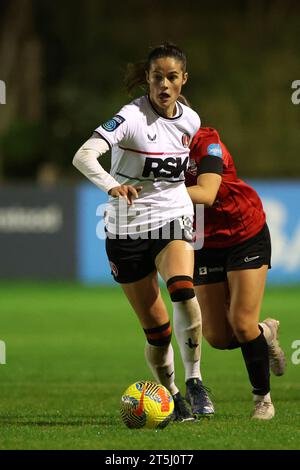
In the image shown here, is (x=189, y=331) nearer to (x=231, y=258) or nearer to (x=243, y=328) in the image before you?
(x=243, y=328)

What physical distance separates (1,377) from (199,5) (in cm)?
2349

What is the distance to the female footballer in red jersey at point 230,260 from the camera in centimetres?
778

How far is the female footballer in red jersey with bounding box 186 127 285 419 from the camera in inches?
306

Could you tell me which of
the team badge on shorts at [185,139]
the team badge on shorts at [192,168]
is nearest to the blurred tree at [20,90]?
the team badge on shorts at [192,168]

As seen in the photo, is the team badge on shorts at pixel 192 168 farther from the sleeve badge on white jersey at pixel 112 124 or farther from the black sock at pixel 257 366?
the black sock at pixel 257 366

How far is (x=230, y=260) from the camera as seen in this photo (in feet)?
26.6

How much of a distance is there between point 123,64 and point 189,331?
74.2 ft

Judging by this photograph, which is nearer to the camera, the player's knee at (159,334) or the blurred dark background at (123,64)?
the player's knee at (159,334)

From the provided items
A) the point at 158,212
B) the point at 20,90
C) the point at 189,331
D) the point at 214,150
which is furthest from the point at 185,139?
the point at 20,90

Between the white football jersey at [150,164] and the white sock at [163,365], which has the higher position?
the white football jersey at [150,164]

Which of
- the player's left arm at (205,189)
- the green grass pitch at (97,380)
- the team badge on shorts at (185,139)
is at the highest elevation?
the team badge on shorts at (185,139)

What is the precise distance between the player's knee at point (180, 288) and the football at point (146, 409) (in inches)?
24.5
